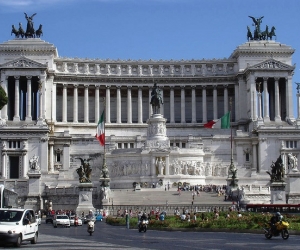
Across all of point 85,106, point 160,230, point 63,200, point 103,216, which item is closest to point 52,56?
point 85,106

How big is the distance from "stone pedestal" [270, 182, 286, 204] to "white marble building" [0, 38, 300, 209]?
20.6 metres

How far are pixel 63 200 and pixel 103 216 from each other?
1051cm

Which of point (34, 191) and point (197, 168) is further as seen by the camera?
point (197, 168)

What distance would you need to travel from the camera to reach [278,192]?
77938 mm

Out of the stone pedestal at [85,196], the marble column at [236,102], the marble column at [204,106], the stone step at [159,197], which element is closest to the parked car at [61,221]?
the stone pedestal at [85,196]

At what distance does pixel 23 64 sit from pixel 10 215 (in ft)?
288

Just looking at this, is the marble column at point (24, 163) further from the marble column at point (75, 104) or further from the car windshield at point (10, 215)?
the car windshield at point (10, 215)

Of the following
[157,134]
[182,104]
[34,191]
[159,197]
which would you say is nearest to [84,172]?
[159,197]

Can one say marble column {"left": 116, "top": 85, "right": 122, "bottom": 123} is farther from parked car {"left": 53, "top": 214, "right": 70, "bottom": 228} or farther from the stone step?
parked car {"left": 53, "top": 214, "right": 70, "bottom": 228}

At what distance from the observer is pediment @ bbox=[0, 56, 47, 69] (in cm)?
11988

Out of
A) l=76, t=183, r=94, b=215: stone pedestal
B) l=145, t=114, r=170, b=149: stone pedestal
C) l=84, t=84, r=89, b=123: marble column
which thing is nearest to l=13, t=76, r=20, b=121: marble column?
l=84, t=84, r=89, b=123: marble column

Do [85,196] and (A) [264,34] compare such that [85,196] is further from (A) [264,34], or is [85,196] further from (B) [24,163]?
(A) [264,34]

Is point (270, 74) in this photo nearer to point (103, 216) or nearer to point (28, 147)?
point (28, 147)

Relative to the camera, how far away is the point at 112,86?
129000mm
